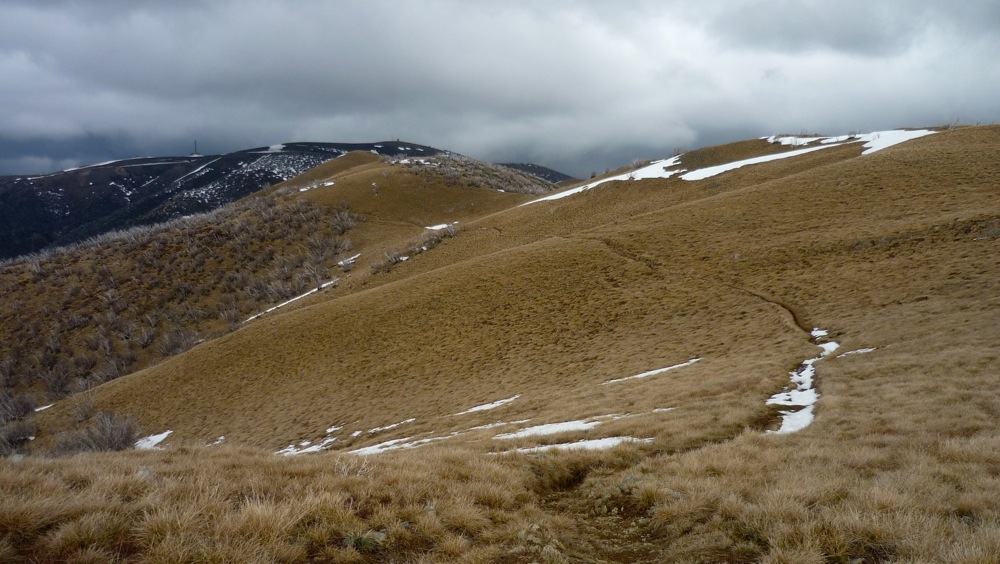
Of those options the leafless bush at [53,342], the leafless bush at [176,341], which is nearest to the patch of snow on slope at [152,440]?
the leafless bush at [176,341]

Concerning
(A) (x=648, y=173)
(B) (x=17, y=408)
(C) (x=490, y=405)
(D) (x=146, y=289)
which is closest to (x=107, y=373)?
(B) (x=17, y=408)

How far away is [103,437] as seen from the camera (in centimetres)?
2167

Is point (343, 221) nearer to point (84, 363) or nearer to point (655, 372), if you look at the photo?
point (84, 363)

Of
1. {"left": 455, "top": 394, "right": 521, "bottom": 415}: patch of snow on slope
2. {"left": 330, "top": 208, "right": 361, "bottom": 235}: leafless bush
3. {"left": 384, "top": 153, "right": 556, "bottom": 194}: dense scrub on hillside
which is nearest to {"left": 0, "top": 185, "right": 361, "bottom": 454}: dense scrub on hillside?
{"left": 330, "top": 208, "right": 361, "bottom": 235}: leafless bush

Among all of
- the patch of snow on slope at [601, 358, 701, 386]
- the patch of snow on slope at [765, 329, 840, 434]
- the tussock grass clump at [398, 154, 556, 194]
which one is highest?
the tussock grass clump at [398, 154, 556, 194]

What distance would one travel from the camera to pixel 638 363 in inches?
754

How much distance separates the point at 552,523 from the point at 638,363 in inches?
570

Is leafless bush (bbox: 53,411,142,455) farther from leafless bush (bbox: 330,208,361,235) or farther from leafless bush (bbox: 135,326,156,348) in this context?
leafless bush (bbox: 330,208,361,235)

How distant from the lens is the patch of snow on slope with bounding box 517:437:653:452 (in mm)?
9027

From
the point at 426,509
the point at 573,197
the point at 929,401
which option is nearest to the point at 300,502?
the point at 426,509

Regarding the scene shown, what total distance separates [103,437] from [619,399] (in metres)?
24.7

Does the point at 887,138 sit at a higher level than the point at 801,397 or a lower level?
higher

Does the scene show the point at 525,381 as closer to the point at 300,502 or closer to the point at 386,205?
the point at 300,502

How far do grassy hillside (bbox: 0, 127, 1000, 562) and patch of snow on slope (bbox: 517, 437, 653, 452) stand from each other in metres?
0.36
